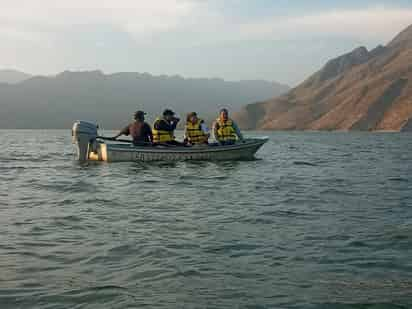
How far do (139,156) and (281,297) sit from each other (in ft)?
62.6

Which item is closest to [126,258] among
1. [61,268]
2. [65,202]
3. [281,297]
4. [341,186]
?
[61,268]

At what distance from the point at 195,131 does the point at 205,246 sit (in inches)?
711

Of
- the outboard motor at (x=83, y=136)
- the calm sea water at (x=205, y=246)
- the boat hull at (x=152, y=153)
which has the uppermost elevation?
the outboard motor at (x=83, y=136)

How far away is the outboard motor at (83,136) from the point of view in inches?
955

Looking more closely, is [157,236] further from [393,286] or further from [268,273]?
[393,286]

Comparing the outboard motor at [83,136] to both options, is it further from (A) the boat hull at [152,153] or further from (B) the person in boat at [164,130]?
(B) the person in boat at [164,130]

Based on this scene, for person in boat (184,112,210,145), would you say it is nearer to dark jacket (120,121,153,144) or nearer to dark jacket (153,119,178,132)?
dark jacket (153,119,178,132)

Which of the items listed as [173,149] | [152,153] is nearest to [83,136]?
[152,153]

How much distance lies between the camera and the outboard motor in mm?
24266

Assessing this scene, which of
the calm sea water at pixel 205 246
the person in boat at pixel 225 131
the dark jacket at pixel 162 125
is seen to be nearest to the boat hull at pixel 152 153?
the person in boat at pixel 225 131

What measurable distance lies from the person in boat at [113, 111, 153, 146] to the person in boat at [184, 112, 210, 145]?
2.22 meters

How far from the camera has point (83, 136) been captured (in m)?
24.6

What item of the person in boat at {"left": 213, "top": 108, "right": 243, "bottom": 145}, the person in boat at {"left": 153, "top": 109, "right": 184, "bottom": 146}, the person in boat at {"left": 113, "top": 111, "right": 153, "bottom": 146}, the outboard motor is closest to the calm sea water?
the outboard motor

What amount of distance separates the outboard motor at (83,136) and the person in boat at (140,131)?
1.44 meters
